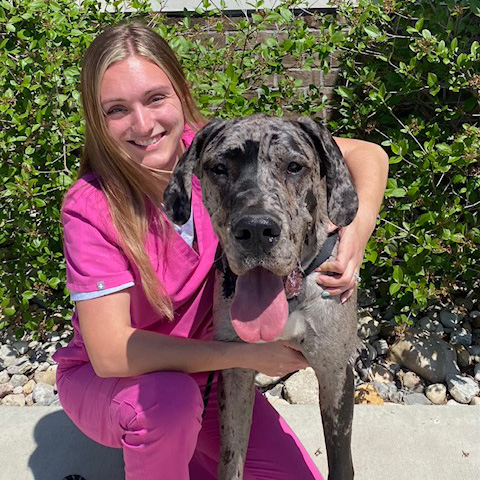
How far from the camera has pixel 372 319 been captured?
425 centimetres

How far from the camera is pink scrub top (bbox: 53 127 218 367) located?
2344 millimetres

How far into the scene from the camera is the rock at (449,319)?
4.23m

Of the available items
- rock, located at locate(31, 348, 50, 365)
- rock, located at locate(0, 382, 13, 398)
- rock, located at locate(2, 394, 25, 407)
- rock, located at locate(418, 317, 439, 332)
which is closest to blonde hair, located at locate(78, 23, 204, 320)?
rock, located at locate(2, 394, 25, 407)

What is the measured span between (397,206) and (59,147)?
2061 millimetres

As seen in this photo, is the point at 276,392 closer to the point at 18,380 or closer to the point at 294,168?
the point at 18,380

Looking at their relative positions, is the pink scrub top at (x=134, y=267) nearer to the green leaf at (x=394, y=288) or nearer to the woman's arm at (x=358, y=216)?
the woman's arm at (x=358, y=216)

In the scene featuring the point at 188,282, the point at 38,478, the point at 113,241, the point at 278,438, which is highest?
the point at 113,241

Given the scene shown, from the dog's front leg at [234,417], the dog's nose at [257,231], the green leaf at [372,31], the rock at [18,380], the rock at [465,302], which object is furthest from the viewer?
the rock at [465,302]

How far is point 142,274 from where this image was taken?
236cm

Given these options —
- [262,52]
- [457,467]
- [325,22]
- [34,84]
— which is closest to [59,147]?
[34,84]

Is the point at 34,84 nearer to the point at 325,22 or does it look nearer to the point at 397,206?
the point at 325,22

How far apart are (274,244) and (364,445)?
159 cm

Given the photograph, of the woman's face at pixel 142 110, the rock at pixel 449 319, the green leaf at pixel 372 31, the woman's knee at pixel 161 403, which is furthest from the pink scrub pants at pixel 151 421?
the green leaf at pixel 372 31

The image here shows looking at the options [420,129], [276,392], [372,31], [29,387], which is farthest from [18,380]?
[372,31]
